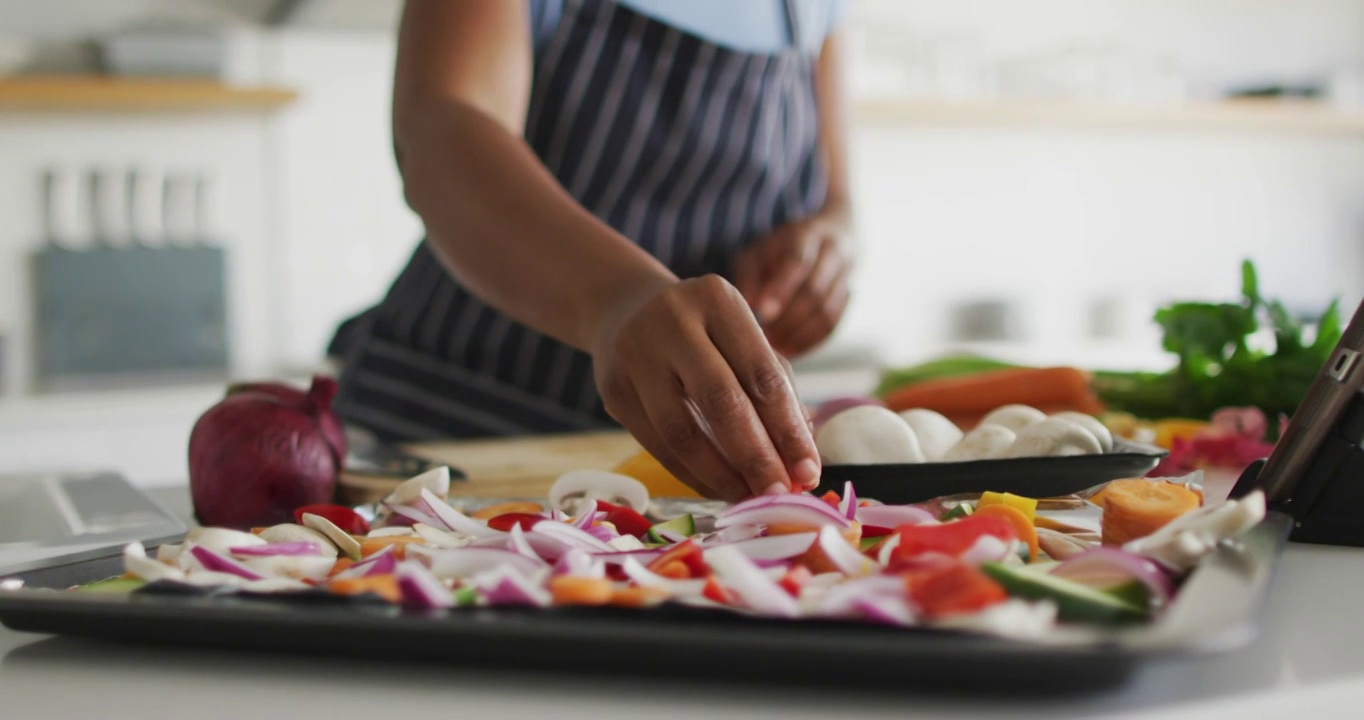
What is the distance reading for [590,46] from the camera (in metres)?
1.17

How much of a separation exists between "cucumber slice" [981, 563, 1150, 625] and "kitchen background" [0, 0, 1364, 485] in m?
Answer: 2.13

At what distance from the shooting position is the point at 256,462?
692mm

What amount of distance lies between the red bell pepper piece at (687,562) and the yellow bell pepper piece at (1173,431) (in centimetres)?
59

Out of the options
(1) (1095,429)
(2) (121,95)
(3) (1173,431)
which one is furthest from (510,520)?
(2) (121,95)

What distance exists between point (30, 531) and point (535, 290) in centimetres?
32

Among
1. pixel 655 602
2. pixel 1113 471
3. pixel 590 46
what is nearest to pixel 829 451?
pixel 1113 471

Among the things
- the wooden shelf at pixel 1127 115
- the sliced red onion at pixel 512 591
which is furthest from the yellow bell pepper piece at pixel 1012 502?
the wooden shelf at pixel 1127 115

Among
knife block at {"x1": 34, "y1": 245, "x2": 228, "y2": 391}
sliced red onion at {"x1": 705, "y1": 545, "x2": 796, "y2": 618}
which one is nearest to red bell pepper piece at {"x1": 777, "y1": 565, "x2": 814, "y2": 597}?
sliced red onion at {"x1": 705, "y1": 545, "x2": 796, "y2": 618}

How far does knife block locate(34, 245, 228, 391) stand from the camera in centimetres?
290

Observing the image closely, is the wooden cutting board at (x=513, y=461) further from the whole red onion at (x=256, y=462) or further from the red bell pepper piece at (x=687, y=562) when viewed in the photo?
the red bell pepper piece at (x=687, y=562)

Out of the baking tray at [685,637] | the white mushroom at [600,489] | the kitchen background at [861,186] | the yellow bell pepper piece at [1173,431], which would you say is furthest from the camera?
the kitchen background at [861,186]

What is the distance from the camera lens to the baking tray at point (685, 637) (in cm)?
33

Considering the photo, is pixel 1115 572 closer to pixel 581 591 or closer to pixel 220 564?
pixel 581 591

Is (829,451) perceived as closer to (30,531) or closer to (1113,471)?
(1113,471)
